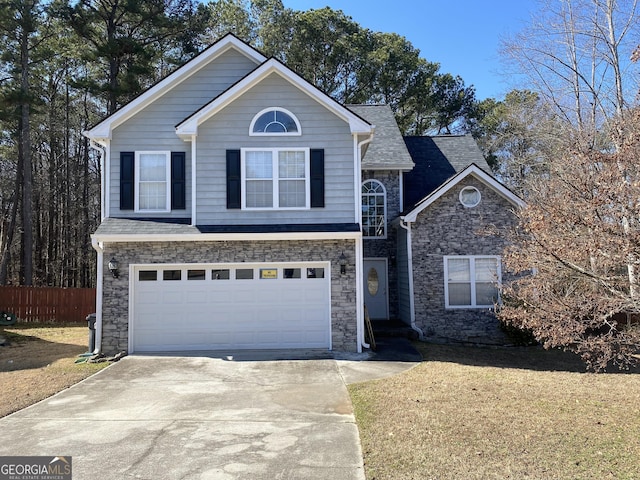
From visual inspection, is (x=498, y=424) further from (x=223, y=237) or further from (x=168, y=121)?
(x=168, y=121)

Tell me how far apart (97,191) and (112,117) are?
18990 mm

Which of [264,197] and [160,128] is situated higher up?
[160,128]

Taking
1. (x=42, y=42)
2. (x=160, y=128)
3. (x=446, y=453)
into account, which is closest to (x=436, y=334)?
(x=446, y=453)

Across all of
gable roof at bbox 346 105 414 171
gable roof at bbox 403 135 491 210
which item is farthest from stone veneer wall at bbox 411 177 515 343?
gable roof at bbox 346 105 414 171

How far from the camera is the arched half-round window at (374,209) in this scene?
15.4m

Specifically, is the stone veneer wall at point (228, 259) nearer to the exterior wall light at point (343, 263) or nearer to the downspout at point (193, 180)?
the exterior wall light at point (343, 263)

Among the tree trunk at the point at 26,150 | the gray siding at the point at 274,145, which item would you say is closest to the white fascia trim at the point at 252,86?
the gray siding at the point at 274,145

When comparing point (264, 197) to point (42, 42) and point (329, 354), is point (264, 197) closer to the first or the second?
point (329, 354)

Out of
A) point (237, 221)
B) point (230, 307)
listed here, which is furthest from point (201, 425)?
point (237, 221)

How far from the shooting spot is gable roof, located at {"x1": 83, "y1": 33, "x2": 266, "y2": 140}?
1141 centimetres

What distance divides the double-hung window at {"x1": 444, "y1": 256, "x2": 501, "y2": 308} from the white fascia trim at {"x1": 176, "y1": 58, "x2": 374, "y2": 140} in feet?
16.4

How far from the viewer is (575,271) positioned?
6184mm

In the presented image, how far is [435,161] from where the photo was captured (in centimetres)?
1705

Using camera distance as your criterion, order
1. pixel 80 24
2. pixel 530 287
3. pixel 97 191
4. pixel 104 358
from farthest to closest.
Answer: pixel 97 191
pixel 80 24
pixel 104 358
pixel 530 287
